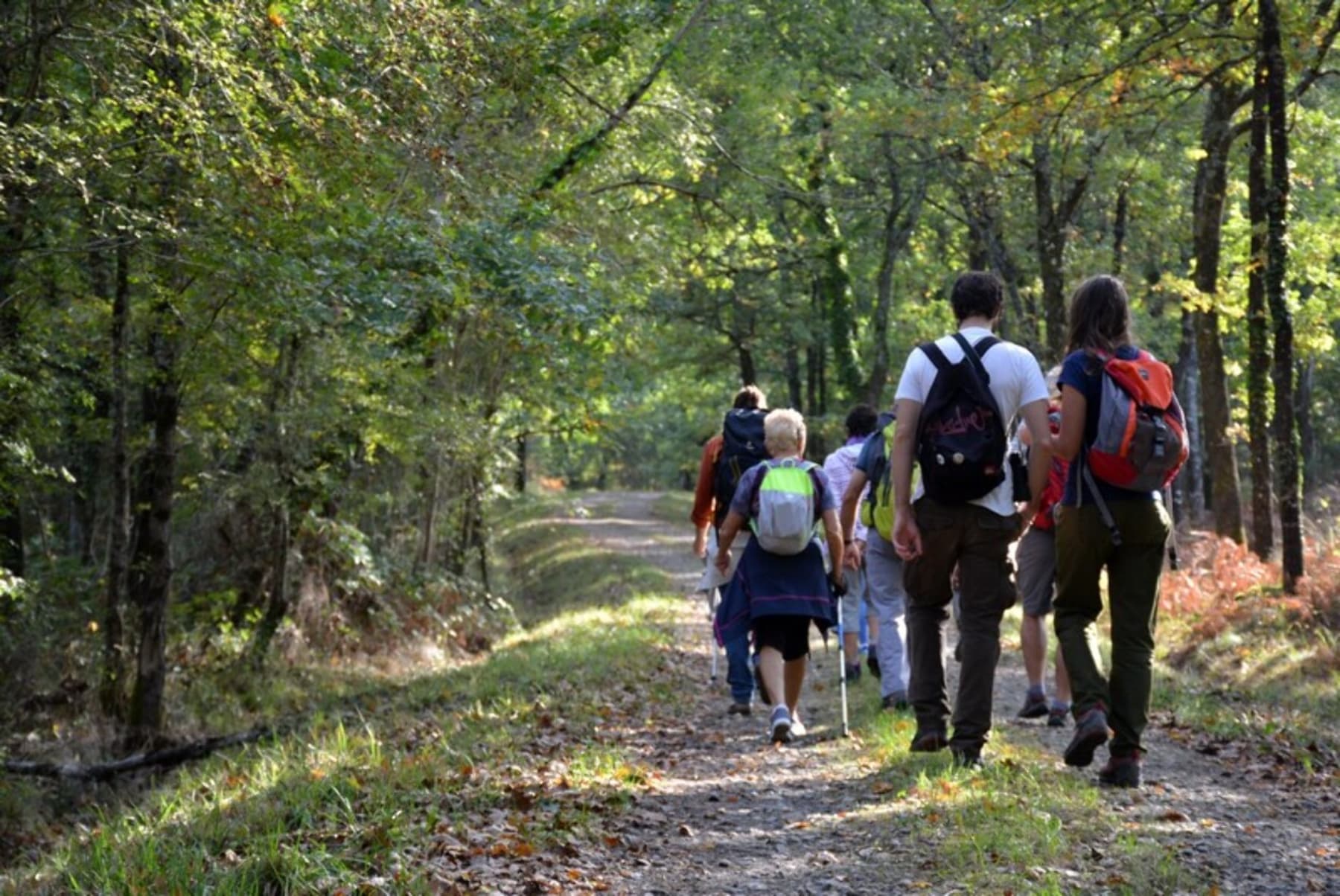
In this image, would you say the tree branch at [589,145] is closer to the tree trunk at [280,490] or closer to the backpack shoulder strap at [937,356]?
the tree trunk at [280,490]

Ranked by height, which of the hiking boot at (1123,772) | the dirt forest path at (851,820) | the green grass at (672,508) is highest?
the hiking boot at (1123,772)

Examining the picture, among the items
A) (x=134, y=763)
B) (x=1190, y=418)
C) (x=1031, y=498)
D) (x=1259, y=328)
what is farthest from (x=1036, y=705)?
(x=1190, y=418)

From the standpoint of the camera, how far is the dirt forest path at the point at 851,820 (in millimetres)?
5082

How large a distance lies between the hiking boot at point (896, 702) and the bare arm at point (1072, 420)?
2.93m

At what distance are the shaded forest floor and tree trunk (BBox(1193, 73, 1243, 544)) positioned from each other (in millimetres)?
6871

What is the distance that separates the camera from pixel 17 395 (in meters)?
8.73

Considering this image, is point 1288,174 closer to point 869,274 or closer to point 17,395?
point 17,395

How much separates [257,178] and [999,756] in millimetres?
5190

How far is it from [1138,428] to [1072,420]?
0.97 feet

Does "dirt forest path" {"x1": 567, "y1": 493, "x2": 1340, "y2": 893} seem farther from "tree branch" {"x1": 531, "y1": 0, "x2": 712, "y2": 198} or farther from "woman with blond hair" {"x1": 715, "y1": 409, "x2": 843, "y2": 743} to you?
"tree branch" {"x1": 531, "y1": 0, "x2": 712, "y2": 198}

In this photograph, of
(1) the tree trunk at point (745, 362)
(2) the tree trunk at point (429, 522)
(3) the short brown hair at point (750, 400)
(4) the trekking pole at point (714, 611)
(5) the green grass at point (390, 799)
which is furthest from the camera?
(1) the tree trunk at point (745, 362)

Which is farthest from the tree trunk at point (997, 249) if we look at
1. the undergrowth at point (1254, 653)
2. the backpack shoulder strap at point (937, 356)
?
the backpack shoulder strap at point (937, 356)

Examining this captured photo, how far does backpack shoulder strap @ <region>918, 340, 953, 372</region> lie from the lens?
20.8 feet

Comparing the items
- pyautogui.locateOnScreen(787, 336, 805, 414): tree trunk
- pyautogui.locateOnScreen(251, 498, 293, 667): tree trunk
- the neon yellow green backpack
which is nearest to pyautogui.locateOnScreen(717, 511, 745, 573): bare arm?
the neon yellow green backpack
